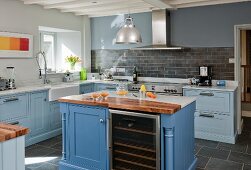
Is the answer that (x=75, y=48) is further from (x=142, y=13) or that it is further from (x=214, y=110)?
(x=214, y=110)

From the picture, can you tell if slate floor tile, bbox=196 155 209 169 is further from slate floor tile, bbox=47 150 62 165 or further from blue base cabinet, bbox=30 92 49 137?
blue base cabinet, bbox=30 92 49 137

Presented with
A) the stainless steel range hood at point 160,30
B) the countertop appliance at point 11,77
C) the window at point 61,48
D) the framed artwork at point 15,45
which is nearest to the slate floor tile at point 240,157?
the stainless steel range hood at point 160,30

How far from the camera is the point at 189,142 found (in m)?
3.51

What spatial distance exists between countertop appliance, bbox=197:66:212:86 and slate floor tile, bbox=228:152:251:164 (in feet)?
5.26

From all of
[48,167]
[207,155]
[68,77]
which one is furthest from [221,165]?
[68,77]

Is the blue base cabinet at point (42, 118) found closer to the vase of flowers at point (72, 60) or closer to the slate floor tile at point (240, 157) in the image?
the vase of flowers at point (72, 60)

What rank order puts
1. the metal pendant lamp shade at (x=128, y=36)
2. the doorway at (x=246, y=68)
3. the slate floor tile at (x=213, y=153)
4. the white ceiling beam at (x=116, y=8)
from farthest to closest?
the doorway at (x=246, y=68) → the white ceiling beam at (x=116, y=8) → the slate floor tile at (x=213, y=153) → the metal pendant lamp shade at (x=128, y=36)

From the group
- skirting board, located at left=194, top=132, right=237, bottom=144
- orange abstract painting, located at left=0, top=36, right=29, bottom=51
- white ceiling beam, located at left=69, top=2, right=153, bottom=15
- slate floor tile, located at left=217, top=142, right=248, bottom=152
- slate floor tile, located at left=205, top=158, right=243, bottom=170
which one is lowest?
slate floor tile, located at left=205, top=158, right=243, bottom=170

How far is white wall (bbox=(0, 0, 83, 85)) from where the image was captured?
494 centimetres

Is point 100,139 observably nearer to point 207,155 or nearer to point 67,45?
point 207,155

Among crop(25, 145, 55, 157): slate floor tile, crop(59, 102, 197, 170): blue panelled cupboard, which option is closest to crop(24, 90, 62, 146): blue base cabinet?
crop(25, 145, 55, 157): slate floor tile

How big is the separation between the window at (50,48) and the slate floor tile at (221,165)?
431 cm

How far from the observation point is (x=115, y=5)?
5.66 m

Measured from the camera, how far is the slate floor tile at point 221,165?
3.79 meters
